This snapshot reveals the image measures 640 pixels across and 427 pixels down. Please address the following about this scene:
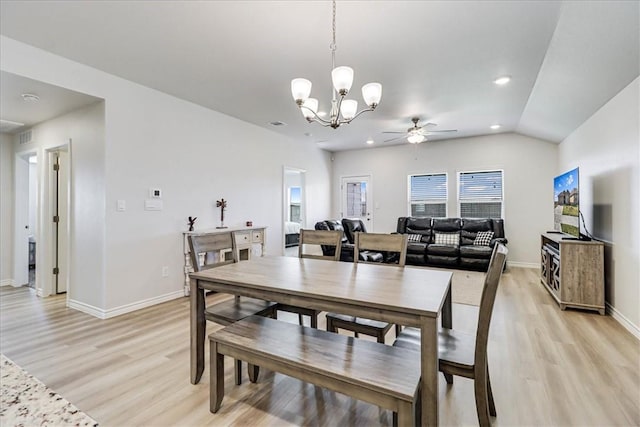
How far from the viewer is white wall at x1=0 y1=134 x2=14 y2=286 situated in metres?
4.79

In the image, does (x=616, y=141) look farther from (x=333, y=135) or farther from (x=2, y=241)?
(x=2, y=241)

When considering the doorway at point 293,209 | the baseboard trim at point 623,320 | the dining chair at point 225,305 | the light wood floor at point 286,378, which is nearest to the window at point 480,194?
the baseboard trim at point 623,320

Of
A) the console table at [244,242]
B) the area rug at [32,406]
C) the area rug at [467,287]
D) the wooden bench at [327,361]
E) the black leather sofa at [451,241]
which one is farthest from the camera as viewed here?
the black leather sofa at [451,241]

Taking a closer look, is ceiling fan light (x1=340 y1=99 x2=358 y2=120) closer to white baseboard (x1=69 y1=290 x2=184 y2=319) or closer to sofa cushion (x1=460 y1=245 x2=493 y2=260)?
white baseboard (x1=69 y1=290 x2=184 y2=319)

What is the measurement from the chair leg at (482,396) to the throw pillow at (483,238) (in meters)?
5.00

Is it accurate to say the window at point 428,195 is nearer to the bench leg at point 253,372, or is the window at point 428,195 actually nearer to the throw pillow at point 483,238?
the throw pillow at point 483,238

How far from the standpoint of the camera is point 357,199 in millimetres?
8031

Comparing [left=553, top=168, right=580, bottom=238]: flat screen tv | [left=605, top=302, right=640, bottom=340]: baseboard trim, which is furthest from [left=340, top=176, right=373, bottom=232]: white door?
[left=605, top=302, right=640, bottom=340]: baseboard trim

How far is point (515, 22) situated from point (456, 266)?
437 centimetres

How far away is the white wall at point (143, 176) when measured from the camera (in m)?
3.36

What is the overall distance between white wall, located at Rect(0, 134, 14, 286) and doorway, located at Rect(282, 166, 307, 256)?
435 cm

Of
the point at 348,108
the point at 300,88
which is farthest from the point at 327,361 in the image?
the point at 348,108

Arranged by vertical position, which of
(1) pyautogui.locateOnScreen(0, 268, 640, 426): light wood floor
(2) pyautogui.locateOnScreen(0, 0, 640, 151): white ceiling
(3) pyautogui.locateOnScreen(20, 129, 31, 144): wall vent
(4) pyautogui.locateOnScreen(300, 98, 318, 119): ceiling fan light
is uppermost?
(2) pyautogui.locateOnScreen(0, 0, 640, 151): white ceiling

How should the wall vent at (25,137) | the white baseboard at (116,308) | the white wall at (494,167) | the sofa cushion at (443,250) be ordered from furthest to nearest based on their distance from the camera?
the white wall at (494,167) < the sofa cushion at (443,250) < the wall vent at (25,137) < the white baseboard at (116,308)
